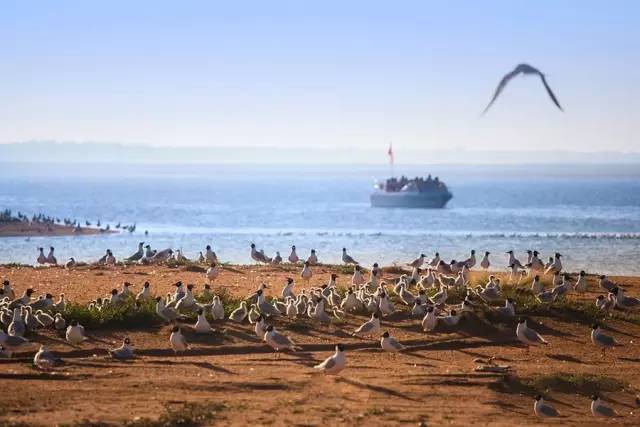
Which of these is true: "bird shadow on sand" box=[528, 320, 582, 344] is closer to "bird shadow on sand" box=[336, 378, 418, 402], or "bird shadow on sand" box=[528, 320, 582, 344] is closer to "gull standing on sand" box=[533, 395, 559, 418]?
"gull standing on sand" box=[533, 395, 559, 418]

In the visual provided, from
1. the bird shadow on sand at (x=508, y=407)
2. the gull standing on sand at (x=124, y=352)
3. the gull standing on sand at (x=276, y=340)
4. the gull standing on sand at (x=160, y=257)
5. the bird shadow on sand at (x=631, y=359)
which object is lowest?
the bird shadow on sand at (x=508, y=407)

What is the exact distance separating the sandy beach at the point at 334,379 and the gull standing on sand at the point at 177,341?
0.43ft

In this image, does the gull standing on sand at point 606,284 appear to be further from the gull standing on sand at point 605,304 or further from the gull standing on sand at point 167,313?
the gull standing on sand at point 167,313

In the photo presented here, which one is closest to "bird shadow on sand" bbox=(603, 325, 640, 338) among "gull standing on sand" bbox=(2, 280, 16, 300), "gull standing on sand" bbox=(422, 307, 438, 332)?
"gull standing on sand" bbox=(422, 307, 438, 332)

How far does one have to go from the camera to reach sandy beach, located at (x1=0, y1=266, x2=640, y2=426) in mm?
13172

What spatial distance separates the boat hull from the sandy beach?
253ft

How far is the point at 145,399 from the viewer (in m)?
13.6

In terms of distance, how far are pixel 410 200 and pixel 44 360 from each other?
86.0 m

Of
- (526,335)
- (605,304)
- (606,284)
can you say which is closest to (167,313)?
(526,335)

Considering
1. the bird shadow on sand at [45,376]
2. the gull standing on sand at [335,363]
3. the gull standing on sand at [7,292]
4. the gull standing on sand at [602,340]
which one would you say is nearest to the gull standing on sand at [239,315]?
the gull standing on sand at [335,363]

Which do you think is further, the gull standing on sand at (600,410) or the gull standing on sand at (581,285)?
the gull standing on sand at (581,285)

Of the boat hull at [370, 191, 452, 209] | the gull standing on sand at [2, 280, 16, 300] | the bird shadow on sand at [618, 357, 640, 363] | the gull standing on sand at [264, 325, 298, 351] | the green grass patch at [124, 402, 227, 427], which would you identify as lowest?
the green grass patch at [124, 402, 227, 427]

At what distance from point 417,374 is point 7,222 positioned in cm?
4241

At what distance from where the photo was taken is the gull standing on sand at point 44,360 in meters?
15.0
